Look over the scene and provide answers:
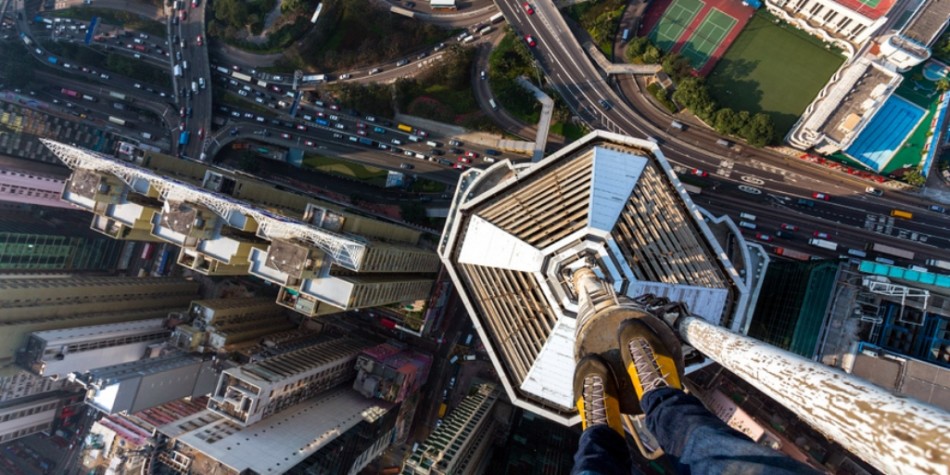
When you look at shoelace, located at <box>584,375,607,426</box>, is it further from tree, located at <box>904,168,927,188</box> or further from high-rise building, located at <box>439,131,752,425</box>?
tree, located at <box>904,168,927,188</box>

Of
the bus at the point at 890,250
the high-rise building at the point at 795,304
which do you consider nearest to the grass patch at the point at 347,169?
the high-rise building at the point at 795,304

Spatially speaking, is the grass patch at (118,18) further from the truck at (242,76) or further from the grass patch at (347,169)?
the grass patch at (347,169)

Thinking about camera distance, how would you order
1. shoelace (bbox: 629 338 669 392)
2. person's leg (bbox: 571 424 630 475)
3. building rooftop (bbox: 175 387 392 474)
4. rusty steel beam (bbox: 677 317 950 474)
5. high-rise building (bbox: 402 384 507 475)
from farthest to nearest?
high-rise building (bbox: 402 384 507 475) < building rooftop (bbox: 175 387 392 474) < shoelace (bbox: 629 338 669 392) < person's leg (bbox: 571 424 630 475) < rusty steel beam (bbox: 677 317 950 474)

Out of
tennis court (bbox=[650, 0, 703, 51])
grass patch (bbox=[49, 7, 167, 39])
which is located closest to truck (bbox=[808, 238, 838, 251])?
tennis court (bbox=[650, 0, 703, 51])

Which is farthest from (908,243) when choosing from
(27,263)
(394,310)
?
(27,263)

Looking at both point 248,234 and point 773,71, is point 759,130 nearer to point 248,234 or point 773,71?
point 773,71
